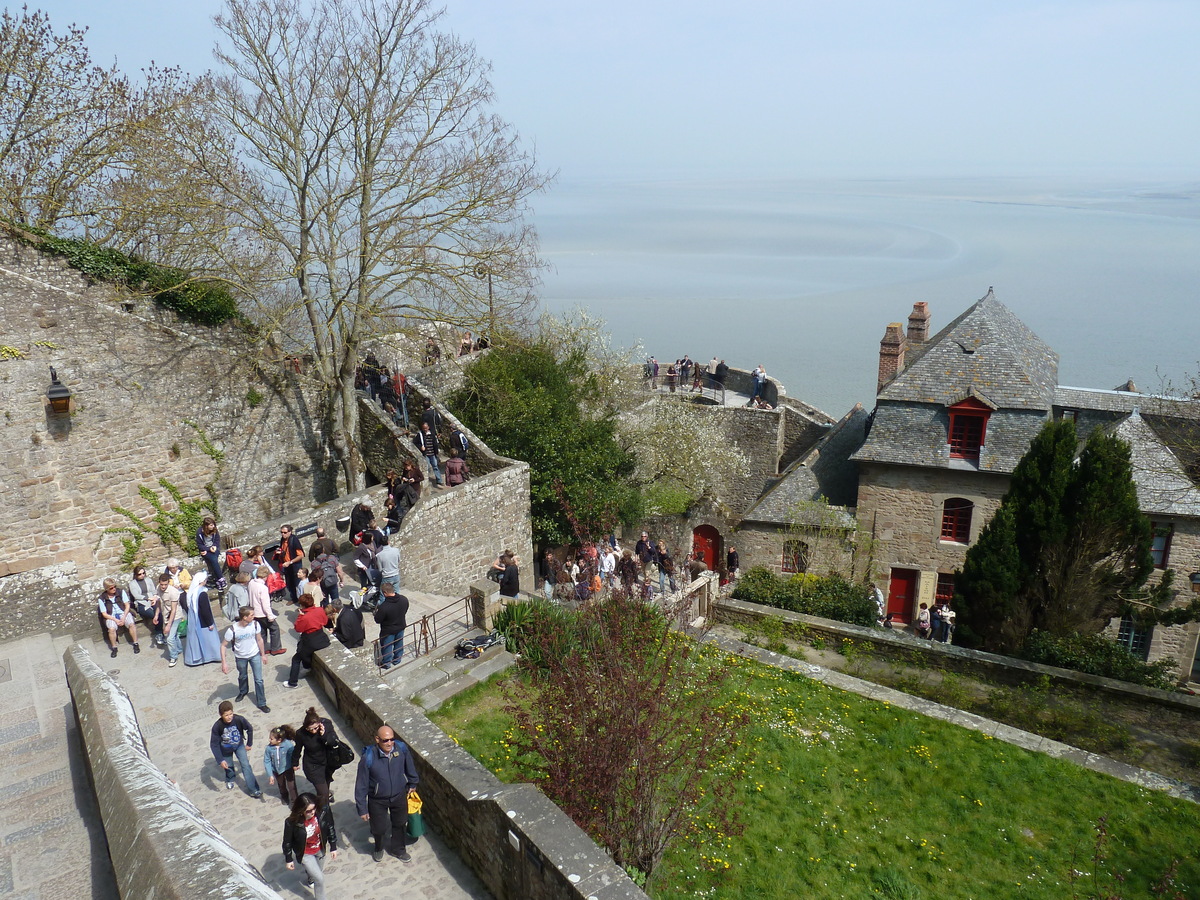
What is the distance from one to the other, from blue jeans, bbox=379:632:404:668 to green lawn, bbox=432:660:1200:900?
1035mm

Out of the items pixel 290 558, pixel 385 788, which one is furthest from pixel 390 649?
pixel 385 788

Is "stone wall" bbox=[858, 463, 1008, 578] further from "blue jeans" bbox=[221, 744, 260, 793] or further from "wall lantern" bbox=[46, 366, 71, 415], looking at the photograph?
"blue jeans" bbox=[221, 744, 260, 793]

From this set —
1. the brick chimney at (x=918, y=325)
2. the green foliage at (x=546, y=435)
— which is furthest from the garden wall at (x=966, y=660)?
the brick chimney at (x=918, y=325)

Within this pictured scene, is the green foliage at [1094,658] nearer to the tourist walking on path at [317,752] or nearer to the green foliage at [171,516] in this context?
the tourist walking on path at [317,752]

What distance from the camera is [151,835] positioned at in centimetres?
518

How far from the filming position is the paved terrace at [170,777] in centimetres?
688

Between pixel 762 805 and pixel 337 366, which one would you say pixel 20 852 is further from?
pixel 337 366

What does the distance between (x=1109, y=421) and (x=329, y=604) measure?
21.6 m

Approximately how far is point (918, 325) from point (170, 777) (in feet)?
85.6

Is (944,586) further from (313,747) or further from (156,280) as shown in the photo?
(156,280)

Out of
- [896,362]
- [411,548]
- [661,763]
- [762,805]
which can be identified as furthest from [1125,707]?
[896,362]

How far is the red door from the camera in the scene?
25.1 meters

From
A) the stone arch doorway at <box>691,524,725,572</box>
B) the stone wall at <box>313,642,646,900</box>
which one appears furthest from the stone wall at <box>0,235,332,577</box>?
the stone arch doorway at <box>691,524,725,572</box>

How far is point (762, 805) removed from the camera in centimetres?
1039
